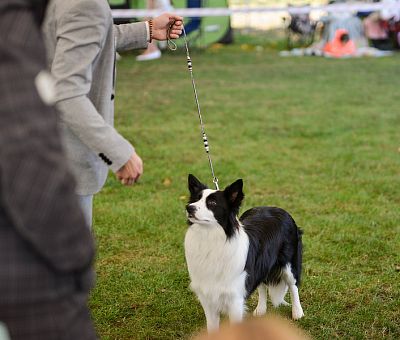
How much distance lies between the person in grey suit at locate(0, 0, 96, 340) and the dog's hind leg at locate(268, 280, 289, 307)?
10.3 feet

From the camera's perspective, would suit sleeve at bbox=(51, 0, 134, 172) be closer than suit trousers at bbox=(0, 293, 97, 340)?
No

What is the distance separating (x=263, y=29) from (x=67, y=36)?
23656mm

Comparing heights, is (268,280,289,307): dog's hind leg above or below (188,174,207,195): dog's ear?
below

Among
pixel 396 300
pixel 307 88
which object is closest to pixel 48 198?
Answer: pixel 396 300

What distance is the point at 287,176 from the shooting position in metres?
7.59

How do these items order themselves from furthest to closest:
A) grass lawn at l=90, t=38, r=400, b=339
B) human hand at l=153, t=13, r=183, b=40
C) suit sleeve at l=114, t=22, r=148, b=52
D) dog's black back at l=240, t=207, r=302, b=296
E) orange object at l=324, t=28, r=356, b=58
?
1. orange object at l=324, t=28, r=356, b=58
2. grass lawn at l=90, t=38, r=400, b=339
3. dog's black back at l=240, t=207, r=302, b=296
4. human hand at l=153, t=13, r=183, b=40
5. suit sleeve at l=114, t=22, r=148, b=52

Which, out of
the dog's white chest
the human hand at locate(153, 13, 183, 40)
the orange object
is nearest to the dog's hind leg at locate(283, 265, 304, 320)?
the dog's white chest

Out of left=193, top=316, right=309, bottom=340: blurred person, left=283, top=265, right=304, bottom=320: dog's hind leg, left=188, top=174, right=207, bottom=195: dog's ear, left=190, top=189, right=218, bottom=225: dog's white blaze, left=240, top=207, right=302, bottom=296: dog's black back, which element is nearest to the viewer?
left=193, top=316, right=309, bottom=340: blurred person

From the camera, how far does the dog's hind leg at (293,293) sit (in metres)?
4.40

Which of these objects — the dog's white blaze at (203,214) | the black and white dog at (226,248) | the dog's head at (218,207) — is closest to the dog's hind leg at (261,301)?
the black and white dog at (226,248)

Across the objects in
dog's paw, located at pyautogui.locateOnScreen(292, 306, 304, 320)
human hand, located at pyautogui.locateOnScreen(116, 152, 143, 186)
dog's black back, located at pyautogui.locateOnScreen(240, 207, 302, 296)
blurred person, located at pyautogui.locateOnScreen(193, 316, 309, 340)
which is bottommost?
dog's paw, located at pyautogui.locateOnScreen(292, 306, 304, 320)

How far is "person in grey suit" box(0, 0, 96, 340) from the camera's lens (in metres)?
1.32

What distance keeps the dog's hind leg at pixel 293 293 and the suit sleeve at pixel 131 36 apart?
5.47ft

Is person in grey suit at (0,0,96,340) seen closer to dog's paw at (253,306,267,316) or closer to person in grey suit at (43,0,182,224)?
person in grey suit at (43,0,182,224)
